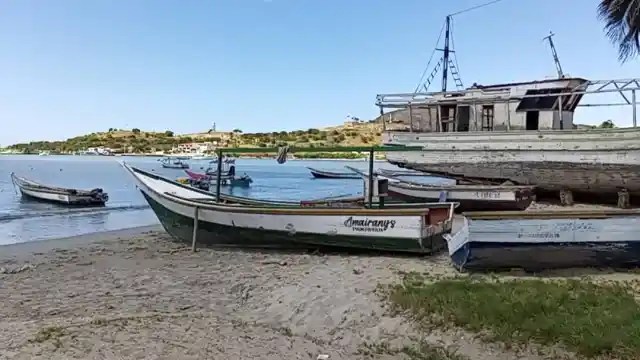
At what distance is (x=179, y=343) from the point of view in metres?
5.45

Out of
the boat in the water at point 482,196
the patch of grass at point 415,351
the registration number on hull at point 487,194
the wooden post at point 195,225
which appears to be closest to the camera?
the patch of grass at point 415,351

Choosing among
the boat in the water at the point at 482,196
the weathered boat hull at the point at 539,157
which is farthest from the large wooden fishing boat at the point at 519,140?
the boat in the water at the point at 482,196

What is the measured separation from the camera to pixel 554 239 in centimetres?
826

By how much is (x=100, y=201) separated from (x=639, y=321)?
27920 millimetres

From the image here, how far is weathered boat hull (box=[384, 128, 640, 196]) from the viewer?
56.7 ft

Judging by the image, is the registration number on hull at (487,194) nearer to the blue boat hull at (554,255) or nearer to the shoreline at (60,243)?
the blue boat hull at (554,255)

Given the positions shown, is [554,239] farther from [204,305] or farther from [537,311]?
[204,305]

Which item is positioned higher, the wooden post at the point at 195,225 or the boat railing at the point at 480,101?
the boat railing at the point at 480,101

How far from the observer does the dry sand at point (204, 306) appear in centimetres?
539

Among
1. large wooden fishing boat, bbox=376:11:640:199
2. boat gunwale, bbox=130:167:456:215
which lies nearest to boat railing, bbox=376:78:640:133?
large wooden fishing boat, bbox=376:11:640:199

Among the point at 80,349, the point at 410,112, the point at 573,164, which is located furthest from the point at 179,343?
the point at 410,112

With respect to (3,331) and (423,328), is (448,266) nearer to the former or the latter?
(423,328)

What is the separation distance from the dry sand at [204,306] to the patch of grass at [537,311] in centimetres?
27

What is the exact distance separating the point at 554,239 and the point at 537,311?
2621 mm
